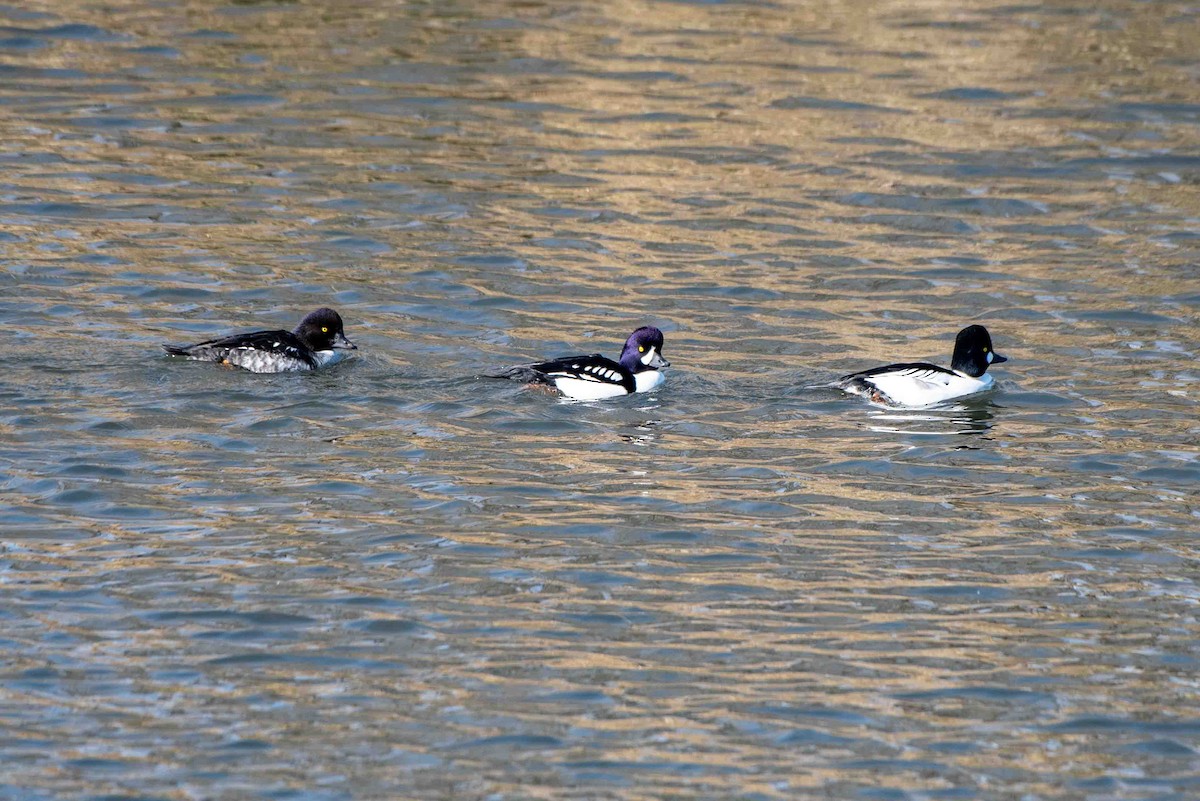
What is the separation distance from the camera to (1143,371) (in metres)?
14.3

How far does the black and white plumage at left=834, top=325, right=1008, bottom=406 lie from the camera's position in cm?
1343

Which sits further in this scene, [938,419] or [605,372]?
[938,419]

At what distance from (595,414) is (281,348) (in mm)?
2462

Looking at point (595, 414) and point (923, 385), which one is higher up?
→ point (923, 385)

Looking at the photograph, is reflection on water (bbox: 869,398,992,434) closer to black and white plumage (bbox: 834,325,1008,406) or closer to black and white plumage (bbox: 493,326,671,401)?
black and white plumage (bbox: 834,325,1008,406)

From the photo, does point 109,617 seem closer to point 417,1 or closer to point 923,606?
point 923,606

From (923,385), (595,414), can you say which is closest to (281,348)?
(595,414)

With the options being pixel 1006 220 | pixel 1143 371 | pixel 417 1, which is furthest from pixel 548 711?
pixel 417 1

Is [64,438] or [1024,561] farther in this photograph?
[64,438]

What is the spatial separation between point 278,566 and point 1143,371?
769 centimetres

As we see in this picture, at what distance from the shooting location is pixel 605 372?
43.7 feet

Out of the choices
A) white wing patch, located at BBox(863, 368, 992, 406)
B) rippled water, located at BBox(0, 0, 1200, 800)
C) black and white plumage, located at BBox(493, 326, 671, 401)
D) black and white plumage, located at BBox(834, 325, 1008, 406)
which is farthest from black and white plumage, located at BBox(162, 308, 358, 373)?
white wing patch, located at BBox(863, 368, 992, 406)

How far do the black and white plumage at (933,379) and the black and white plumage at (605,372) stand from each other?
1.44 meters

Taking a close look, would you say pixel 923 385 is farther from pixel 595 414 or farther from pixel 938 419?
pixel 595 414
